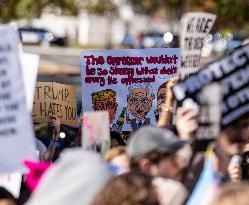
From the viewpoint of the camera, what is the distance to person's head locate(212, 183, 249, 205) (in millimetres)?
3502

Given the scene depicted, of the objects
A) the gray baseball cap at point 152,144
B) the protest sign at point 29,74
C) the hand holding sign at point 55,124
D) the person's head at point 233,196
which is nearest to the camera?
the person's head at point 233,196

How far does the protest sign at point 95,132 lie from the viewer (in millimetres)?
4738

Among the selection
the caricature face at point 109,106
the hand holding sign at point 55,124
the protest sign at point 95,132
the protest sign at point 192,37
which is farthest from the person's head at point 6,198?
the caricature face at point 109,106

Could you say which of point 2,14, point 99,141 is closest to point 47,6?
point 2,14

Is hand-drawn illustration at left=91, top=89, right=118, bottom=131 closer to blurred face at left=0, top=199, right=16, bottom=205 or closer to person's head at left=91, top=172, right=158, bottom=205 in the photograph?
blurred face at left=0, top=199, right=16, bottom=205

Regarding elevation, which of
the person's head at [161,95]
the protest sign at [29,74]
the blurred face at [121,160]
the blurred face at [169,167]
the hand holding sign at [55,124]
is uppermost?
the protest sign at [29,74]

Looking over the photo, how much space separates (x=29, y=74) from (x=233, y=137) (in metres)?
1.23

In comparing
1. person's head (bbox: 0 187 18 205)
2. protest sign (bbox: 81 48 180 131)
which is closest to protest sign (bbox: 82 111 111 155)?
person's head (bbox: 0 187 18 205)

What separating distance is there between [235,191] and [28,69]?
1.88m

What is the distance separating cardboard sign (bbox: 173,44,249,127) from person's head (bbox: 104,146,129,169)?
1.22 feet

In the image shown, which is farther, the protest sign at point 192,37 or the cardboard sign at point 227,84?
the protest sign at point 192,37

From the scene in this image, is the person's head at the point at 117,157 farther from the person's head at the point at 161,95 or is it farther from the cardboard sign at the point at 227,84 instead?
the person's head at the point at 161,95

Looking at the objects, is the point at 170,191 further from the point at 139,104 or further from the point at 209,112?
the point at 139,104

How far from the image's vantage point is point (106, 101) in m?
7.77
